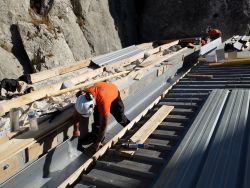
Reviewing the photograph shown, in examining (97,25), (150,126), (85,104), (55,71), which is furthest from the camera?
(97,25)

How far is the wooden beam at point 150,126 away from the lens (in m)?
5.43

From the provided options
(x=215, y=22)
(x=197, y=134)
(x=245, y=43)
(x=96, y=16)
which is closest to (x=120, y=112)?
(x=197, y=134)

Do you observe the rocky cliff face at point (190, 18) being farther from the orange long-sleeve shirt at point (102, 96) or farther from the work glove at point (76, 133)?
the work glove at point (76, 133)

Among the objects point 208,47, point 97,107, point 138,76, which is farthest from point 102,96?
point 208,47

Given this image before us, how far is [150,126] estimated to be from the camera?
5977 mm

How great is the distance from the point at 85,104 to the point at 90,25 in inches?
562

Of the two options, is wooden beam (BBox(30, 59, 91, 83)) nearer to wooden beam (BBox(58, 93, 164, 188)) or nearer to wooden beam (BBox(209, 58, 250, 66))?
wooden beam (BBox(58, 93, 164, 188))

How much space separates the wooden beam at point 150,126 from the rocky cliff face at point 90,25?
29.4 ft

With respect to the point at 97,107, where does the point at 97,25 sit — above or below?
above

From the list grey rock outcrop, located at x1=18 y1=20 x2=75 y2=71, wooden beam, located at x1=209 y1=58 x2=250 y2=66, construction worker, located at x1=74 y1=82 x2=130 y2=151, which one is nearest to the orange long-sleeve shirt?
construction worker, located at x1=74 y1=82 x2=130 y2=151

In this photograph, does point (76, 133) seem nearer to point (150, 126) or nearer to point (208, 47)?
point (150, 126)

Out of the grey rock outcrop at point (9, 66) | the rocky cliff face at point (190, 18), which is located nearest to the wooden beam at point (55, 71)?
the grey rock outcrop at point (9, 66)

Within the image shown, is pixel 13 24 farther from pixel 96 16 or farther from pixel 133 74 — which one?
pixel 133 74

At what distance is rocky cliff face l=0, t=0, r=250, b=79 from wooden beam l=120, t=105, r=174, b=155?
8951 millimetres
